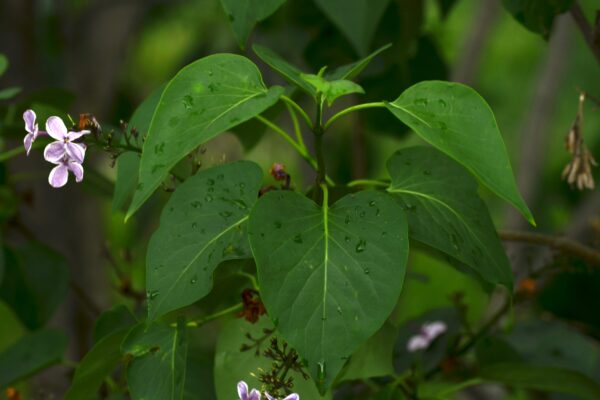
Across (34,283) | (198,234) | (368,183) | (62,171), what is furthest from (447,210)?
(34,283)

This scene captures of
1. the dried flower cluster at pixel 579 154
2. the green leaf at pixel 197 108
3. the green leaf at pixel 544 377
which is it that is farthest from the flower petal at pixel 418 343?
the green leaf at pixel 197 108

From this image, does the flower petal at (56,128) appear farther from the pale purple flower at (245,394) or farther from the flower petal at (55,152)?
the pale purple flower at (245,394)

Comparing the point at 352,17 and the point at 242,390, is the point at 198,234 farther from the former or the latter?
the point at 352,17

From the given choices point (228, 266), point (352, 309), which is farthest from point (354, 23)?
point (352, 309)

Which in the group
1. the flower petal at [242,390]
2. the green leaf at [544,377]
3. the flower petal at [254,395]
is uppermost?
the flower petal at [242,390]

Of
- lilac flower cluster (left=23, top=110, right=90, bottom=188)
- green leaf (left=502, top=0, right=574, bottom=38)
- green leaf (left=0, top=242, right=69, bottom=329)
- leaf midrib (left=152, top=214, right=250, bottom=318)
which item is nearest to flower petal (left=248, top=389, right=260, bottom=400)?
leaf midrib (left=152, top=214, right=250, bottom=318)

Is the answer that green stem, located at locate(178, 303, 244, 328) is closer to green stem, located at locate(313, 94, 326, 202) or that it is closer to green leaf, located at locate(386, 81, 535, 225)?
green stem, located at locate(313, 94, 326, 202)

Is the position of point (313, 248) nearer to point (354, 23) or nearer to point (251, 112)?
point (251, 112)
